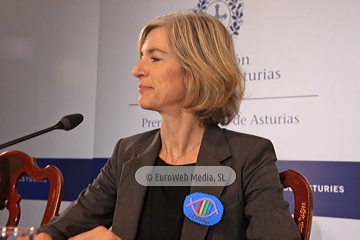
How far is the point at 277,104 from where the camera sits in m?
2.88

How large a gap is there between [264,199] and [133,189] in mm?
484

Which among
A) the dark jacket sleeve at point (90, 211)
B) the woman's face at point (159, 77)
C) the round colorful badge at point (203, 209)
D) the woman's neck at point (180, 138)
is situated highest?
the woman's face at point (159, 77)

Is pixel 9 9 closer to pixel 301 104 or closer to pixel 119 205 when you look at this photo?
pixel 301 104

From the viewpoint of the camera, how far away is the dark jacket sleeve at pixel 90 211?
1.53m

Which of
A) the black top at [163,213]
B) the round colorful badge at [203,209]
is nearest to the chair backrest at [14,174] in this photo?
the black top at [163,213]

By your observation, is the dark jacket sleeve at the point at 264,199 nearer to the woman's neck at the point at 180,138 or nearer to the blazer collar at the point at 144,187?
the blazer collar at the point at 144,187

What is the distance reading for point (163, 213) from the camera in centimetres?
155

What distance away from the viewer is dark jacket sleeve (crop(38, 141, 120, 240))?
1.53 meters

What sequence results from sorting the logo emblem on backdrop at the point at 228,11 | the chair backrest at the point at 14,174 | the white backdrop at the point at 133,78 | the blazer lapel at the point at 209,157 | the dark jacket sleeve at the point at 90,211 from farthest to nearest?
1. the logo emblem on backdrop at the point at 228,11
2. the white backdrop at the point at 133,78
3. the chair backrest at the point at 14,174
4. the dark jacket sleeve at the point at 90,211
5. the blazer lapel at the point at 209,157

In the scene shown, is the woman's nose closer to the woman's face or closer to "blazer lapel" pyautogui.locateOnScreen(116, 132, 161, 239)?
the woman's face

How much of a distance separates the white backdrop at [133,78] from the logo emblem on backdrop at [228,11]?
22mm

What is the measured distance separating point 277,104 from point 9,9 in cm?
276

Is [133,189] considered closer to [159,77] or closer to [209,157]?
[209,157]

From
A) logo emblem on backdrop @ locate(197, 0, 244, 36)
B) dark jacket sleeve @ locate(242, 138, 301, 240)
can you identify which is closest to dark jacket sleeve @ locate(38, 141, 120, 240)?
dark jacket sleeve @ locate(242, 138, 301, 240)
